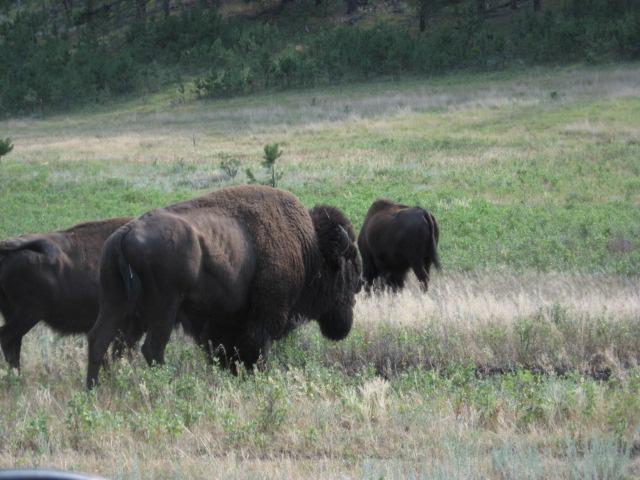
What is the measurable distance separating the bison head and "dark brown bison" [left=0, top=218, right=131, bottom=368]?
83.0 inches

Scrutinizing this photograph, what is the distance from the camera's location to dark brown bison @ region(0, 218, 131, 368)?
8711 millimetres

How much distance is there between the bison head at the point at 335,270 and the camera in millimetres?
8875

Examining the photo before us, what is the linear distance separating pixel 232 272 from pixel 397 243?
770 cm

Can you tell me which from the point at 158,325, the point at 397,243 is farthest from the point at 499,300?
the point at 158,325

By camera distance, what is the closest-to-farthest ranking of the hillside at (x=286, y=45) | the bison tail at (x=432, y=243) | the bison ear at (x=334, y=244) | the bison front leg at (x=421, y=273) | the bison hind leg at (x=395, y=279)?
the bison ear at (x=334, y=244) → the bison tail at (x=432, y=243) → the bison front leg at (x=421, y=273) → the bison hind leg at (x=395, y=279) → the hillside at (x=286, y=45)

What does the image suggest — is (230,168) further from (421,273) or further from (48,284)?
(48,284)

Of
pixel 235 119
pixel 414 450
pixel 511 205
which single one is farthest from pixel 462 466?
pixel 235 119

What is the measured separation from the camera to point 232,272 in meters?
7.83

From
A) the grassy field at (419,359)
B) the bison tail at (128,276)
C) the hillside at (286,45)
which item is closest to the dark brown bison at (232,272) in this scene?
the bison tail at (128,276)

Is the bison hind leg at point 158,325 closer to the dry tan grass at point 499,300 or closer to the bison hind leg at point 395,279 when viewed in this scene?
the dry tan grass at point 499,300

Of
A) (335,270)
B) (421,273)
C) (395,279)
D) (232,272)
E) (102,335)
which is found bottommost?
(395,279)

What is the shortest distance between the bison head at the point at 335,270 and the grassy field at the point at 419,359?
0.86ft

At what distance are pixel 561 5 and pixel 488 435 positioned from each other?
68.3 meters

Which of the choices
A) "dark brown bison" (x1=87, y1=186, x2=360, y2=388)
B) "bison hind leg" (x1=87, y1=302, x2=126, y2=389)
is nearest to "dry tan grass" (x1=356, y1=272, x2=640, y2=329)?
"dark brown bison" (x1=87, y1=186, x2=360, y2=388)
